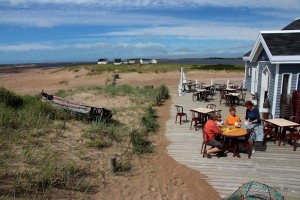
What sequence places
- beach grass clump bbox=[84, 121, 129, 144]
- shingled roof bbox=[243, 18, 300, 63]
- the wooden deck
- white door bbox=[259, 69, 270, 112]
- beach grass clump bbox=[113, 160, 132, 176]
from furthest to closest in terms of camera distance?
1. white door bbox=[259, 69, 270, 112]
2. shingled roof bbox=[243, 18, 300, 63]
3. beach grass clump bbox=[84, 121, 129, 144]
4. beach grass clump bbox=[113, 160, 132, 176]
5. the wooden deck

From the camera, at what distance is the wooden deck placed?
5910mm

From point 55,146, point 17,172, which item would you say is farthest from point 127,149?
point 17,172

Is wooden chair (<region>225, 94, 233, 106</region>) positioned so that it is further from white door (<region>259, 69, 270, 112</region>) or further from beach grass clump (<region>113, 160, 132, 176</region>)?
beach grass clump (<region>113, 160, 132, 176</region>)

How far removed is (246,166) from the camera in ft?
22.3

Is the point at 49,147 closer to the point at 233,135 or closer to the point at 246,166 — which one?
the point at 233,135

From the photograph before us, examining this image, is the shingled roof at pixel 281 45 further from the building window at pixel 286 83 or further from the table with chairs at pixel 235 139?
the table with chairs at pixel 235 139

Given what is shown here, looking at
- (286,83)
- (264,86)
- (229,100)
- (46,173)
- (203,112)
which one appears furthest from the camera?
(229,100)

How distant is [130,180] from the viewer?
21.0 feet

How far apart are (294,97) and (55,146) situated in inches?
343

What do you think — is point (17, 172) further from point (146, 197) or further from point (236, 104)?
point (236, 104)

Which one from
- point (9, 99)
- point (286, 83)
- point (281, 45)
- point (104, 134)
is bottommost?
point (104, 134)

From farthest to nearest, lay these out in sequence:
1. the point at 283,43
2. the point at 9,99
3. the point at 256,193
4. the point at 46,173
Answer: the point at 9,99 < the point at 283,43 < the point at 46,173 < the point at 256,193

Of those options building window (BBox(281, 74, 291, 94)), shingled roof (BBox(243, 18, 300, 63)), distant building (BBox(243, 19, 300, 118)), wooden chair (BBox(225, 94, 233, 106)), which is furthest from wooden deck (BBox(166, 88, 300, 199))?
wooden chair (BBox(225, 94, 233, 106))

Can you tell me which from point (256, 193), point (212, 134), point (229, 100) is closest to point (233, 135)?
point (212, 134)
